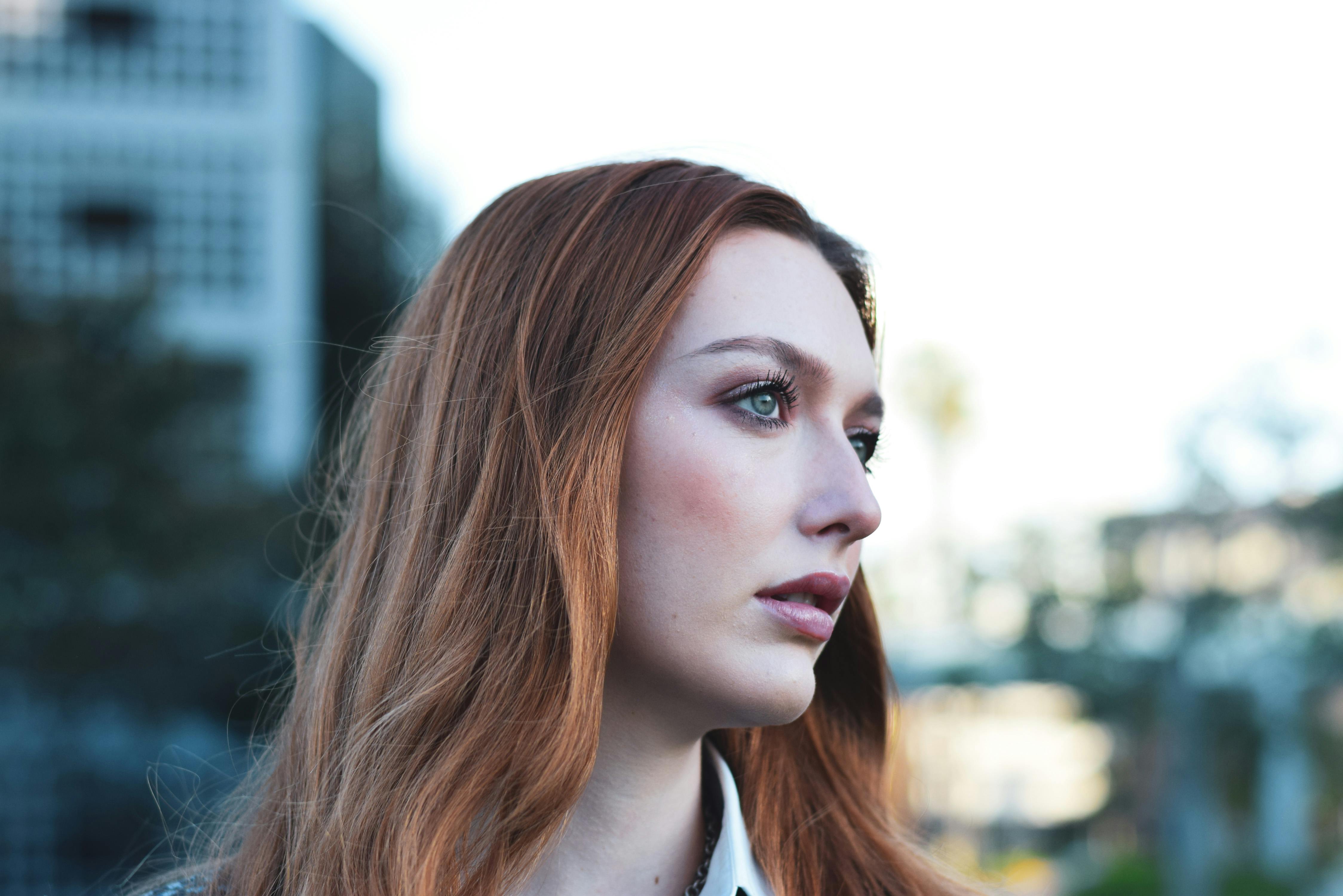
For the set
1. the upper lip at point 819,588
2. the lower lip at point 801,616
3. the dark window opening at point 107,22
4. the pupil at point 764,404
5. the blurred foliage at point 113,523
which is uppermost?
the dark window opening at point 107,22

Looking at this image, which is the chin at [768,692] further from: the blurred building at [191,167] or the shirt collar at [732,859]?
the blurred building at [191,167]

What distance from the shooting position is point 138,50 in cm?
1534

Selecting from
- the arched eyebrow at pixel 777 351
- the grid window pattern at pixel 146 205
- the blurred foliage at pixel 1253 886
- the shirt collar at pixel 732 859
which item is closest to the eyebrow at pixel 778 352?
the arched eyebrow at pixel 777 351

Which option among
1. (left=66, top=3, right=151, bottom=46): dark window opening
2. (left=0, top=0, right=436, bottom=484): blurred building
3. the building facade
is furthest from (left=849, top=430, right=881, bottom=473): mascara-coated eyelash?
(left=66, top=3, right=151, bottom=46): dark window opening

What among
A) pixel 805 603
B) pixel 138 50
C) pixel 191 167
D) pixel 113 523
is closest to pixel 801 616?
pixel 805 603

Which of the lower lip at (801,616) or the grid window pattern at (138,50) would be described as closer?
the lower lip at (801,616)

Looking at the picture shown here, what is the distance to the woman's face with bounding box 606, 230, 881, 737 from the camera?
1742 millimetres

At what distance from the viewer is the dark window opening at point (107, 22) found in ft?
50.4

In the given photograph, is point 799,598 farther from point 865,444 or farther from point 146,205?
point 146,205

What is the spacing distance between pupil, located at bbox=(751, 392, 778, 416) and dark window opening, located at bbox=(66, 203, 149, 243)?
15.9 metres

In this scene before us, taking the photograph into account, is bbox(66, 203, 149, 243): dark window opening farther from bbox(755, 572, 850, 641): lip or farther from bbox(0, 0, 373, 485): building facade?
bbox(755, 572, 850, 641): lip

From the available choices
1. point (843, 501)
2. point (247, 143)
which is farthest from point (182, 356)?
point (843, 501)

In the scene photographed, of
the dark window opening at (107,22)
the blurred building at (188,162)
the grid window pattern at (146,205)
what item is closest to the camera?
the grid window pattern at (146,205)

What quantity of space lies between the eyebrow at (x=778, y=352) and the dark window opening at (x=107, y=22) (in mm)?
16655
